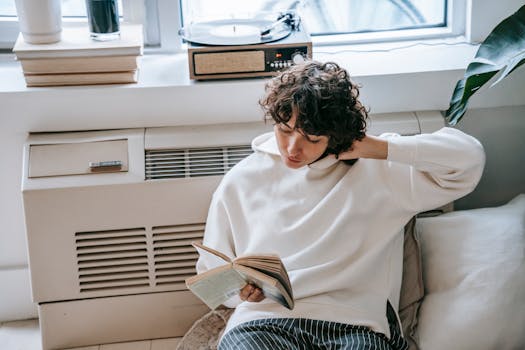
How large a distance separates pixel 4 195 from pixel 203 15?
807 mm

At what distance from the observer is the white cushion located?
1.96m

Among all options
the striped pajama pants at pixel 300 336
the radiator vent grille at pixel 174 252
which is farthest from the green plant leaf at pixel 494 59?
the radiator vent grille at pixel 174 252

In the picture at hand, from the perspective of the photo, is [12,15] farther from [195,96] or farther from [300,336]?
[300,336]

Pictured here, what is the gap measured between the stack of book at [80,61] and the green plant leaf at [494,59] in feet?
2.82

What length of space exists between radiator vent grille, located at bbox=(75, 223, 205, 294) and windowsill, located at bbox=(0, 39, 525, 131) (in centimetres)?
31

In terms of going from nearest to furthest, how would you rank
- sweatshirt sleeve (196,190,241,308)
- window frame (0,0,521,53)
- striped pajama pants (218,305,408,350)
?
striped pajama pants (218,305,408,350) → sweatshirt sleeve (196,190,241,308) → window frame (0,0,521,53)

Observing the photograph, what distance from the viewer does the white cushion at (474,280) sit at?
1958mm

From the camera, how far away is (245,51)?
2234mm

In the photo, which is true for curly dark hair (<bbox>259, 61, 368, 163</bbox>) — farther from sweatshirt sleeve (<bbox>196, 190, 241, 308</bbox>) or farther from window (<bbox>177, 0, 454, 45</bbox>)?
window (<bbox>177, 0, 454, 45</bbox>)

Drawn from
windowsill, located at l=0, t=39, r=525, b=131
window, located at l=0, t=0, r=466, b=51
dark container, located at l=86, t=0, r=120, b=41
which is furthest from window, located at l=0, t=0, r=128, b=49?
dark container, located at l=86, t=0, r=120, b=41

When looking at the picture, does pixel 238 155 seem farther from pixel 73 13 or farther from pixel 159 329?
pixel 73 13

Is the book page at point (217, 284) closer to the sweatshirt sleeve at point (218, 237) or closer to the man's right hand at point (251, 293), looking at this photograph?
the man's right hand at point (251, 293)

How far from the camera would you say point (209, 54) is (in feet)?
7.31

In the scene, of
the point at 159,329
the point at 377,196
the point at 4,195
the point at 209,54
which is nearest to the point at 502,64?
the point at 377,196
